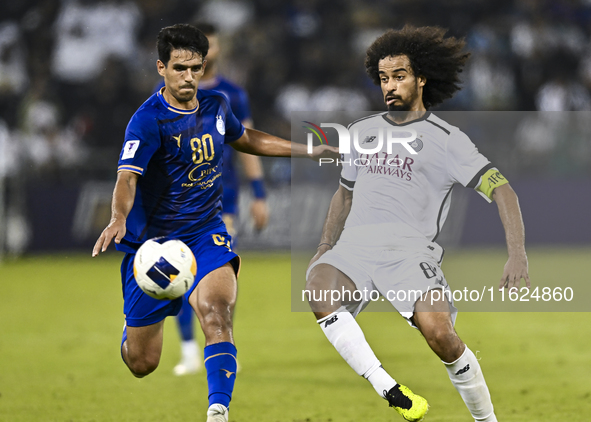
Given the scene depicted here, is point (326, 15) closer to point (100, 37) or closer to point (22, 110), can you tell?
point (100, 37)

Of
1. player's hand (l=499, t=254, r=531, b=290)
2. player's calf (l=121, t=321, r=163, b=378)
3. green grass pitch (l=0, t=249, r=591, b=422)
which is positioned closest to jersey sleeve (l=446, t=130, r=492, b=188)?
player's hand (l=499, t=254, r=531, b=290)

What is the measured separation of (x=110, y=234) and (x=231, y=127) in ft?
4.47

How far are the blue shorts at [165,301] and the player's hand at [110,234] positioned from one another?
70 centimetres

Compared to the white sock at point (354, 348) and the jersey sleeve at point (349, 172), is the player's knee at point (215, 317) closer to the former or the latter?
the white sock at point (354, 348)

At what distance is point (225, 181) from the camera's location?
25.0ft

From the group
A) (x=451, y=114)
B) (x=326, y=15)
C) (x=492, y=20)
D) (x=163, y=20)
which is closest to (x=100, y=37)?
(x=163, y=20)

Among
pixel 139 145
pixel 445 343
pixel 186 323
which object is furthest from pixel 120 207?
pixel 186 323

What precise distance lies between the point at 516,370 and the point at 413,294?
9.99 feet

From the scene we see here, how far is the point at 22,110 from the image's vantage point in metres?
15.4

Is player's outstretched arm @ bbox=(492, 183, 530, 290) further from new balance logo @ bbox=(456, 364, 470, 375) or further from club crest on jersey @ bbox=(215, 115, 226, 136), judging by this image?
club crest on jersey @ bbox=(215, 115, 226, 136)

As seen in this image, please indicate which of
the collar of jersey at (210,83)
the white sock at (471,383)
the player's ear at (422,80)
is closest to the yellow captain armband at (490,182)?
the player's ear at (422,80)

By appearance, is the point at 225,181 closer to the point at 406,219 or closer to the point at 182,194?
the point at 182,194

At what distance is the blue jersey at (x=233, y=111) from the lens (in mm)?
7375

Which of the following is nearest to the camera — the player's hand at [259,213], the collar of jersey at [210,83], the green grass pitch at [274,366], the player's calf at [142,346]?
the player's calf at [142,346]
